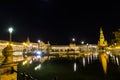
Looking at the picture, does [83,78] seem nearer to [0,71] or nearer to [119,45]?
[0,71]

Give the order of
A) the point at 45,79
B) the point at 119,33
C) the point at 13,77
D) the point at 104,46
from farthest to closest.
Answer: the point at 104,46 < the point at 119,33 < the point at 45,79 < the point at 13,77

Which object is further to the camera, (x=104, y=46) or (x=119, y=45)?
(x=104, y=46)

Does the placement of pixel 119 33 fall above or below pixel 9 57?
above

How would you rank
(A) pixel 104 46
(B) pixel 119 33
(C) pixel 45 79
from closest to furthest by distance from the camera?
(C) pixel 45 79 < (B) pixel 119 33 < (A) pixel 104 46

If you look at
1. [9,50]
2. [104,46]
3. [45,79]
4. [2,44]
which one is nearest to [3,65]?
[9,50]

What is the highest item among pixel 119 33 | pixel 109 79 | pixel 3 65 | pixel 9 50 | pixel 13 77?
pixel 119 33

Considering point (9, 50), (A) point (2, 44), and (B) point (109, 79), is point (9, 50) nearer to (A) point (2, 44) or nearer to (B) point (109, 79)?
(B) point (109, 79)

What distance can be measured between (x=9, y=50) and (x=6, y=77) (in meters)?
1.26

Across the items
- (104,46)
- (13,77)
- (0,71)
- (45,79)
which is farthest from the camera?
(104,46)

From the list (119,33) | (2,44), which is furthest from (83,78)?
(119,33)

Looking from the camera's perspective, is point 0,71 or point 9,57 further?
point 9,57

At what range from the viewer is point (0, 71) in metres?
9.27

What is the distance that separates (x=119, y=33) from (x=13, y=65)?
87.3m

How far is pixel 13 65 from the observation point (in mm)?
10008
